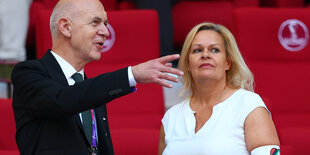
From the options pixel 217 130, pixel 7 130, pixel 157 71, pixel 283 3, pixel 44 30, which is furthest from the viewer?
pixel 283 3

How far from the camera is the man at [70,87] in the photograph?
122 centimetres

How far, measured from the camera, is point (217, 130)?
163 centimetres

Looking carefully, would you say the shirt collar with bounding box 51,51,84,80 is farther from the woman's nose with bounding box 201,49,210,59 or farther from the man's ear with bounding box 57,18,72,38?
the woman's nose with bounding box 201,49,210,59

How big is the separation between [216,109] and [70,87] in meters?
0.58

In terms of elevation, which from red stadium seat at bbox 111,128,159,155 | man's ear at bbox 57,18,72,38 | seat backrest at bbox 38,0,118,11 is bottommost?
red stadium seat at bbox 111,128,159,155

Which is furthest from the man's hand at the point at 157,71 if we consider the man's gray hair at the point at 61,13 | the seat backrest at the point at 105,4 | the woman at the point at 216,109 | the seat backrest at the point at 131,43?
the seat backrest at the point at 105,4

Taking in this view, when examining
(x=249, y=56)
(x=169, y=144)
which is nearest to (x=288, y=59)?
(x=249, y=56)

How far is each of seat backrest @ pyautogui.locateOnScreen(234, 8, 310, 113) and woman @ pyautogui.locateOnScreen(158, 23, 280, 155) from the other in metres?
0.68

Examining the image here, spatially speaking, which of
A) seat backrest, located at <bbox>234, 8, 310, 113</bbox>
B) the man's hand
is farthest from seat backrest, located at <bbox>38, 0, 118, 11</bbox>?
the man's hand

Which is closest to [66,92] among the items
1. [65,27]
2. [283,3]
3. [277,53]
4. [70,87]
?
[70,87]

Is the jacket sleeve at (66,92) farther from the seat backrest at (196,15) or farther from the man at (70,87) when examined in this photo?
the seat backrest at (196,15)

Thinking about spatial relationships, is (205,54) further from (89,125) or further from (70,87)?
(70,87)

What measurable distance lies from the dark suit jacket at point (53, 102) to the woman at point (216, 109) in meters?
0.41

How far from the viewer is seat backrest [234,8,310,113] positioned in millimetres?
2471
